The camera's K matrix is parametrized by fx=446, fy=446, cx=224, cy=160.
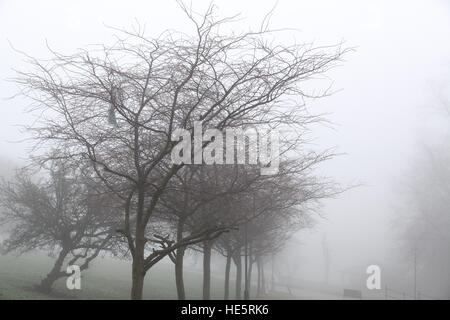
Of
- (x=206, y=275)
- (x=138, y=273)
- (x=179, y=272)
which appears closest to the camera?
(x=138, y=273)

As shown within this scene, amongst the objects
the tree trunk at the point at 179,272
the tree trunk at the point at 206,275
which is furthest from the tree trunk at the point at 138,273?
the tree trunk at the point at 206,275

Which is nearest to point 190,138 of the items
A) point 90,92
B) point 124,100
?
point 124,100

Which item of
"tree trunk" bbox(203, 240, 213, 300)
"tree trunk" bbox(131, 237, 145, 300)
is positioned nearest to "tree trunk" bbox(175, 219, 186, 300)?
"tree trunk" bbox(203, 240, 213, 300)

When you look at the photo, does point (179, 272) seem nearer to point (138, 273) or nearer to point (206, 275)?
point (206, 275)

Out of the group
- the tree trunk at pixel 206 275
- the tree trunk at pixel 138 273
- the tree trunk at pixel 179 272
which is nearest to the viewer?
the tree trunk at pixel 138 273

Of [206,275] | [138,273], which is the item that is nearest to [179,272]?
[206,275]

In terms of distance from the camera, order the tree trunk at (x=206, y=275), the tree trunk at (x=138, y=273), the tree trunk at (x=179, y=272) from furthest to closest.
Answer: the tree trunk at (x=206, y=275) → the tree trunk at (x=179, y=272) → the tree trunk at (x=138, y=273)

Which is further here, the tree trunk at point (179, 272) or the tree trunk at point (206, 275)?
the tree trunk at point (206, 275)

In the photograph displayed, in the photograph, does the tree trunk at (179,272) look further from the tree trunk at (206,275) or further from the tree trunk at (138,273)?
the tree trunk at (138,273)

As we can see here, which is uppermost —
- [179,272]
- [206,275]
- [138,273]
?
[138,273]

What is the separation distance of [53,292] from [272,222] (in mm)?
10610

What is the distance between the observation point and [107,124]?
8703mm

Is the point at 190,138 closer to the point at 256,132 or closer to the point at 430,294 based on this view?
the point at 256,132

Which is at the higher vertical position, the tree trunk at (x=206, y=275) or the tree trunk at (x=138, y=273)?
the tree trunk at (x=138, y=273)
